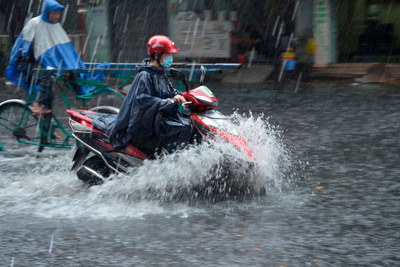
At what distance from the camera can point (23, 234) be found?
495cm

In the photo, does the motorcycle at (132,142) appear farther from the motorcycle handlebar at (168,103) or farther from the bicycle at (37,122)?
the bicycle at (37,122)

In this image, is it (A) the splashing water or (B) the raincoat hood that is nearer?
(A) the splashing water

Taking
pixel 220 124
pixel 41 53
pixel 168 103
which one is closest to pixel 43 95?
pixel 41 53

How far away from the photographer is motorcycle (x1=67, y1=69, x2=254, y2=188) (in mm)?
5633

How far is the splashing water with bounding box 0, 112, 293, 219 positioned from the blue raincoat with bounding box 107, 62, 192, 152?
0.60 feet

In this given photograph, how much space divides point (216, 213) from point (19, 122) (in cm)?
380

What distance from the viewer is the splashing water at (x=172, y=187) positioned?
5.53 m

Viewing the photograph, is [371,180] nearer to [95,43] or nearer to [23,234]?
[23,234]

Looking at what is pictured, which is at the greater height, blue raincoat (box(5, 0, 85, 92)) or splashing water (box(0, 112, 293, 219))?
blue raincoat (box(5, 0, 85, 92))

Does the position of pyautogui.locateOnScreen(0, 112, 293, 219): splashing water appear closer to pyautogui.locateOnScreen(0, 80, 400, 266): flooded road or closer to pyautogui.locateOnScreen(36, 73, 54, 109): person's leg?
pyautogui.locateOnScreen(0, 80, 400, 266): flooded road

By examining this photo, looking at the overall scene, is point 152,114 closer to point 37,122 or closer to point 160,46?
point 160,46

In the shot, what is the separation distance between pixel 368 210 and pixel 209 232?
1.56 m

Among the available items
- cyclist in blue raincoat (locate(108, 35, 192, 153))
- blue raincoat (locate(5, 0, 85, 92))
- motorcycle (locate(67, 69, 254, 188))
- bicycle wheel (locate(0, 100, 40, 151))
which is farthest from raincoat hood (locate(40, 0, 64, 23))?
cyclist in blue raincoat (locate(108, 35, 192, 153))

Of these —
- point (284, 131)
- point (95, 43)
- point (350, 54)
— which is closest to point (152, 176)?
point (284, 131)
